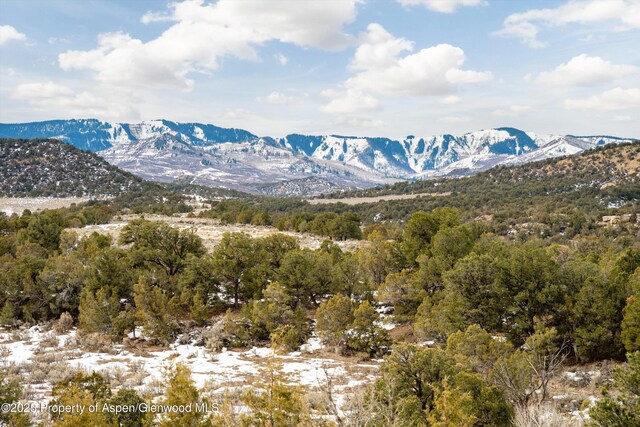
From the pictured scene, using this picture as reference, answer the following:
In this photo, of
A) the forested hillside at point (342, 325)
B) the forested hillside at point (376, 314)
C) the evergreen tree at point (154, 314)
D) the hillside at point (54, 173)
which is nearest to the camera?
the forested hillside at point (342, 325)

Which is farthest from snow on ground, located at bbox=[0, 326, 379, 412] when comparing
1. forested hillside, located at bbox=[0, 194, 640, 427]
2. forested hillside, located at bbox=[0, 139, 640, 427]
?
forested hillside, located at bbox=[0, 194, 640, 427]

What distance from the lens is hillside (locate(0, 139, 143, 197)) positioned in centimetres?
15025

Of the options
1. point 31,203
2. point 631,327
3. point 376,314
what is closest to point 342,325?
point 376,314

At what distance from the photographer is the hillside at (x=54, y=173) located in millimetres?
150250

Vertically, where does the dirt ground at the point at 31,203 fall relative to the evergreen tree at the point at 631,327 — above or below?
below

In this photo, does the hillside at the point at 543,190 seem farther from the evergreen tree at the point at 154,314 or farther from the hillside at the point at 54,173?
the evergreen tree at the point at 154,314

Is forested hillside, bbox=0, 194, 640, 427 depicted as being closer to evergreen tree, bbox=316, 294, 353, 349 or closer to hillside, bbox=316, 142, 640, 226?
evergreen tree, bbox=316, 294, 353, 349

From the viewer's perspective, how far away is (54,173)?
161625 mm

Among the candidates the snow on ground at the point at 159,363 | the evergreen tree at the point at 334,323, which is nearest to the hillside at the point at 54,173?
the snow on ground at the point at 159,363

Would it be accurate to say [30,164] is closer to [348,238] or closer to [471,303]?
[348,238]

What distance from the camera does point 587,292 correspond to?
76.2 ft

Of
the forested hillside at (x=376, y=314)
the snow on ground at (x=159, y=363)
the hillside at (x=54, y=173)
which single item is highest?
the hillside at (x=54, y=173)

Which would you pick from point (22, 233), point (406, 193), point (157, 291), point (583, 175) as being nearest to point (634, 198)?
point (583, 175)

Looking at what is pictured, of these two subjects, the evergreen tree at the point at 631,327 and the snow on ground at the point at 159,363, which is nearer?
the snow on ground at the point at 159,363
